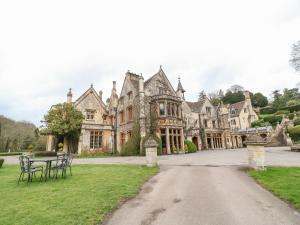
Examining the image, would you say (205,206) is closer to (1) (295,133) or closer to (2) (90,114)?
(2) (90,114)

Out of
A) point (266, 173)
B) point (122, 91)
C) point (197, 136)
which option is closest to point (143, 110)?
point (122, 91)

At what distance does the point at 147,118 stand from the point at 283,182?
1854cm

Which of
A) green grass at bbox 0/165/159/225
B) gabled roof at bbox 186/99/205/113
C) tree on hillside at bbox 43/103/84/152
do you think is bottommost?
green grass at bbox 0/165/159/225

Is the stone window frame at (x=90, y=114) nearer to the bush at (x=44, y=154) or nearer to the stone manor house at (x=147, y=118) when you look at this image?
the stone manor house at (x=147, y=118)

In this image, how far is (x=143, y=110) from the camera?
2430 centimetres

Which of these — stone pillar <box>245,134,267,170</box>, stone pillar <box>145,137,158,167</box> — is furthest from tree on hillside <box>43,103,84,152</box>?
stone pillar <box>245,134,267,170</box>

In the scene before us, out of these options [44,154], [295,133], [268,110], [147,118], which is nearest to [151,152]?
[147,118]

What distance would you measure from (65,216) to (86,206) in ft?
2.23

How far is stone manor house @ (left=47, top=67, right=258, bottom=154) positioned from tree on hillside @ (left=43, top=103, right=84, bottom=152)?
1.49m

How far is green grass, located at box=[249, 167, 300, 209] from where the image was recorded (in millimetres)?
5586

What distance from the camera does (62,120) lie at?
2495 cm

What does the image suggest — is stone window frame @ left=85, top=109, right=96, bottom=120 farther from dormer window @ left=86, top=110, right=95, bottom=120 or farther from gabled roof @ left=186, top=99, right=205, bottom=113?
gabled roof @ left=186, top=99, right=205, bottom=113

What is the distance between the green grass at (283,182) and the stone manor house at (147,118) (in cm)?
1566

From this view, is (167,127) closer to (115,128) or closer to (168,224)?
(115,128)
